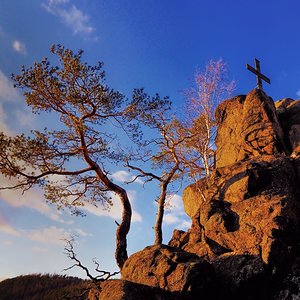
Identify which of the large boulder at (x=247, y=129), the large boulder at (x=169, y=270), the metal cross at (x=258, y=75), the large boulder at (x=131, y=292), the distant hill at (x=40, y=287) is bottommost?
the large boulder at (x=131, y=292)

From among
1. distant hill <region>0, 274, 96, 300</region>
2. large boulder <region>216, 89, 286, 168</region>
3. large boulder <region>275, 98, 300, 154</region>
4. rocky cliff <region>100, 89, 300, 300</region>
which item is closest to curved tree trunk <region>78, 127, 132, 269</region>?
rocky cliff <region>100, 89, 300, 300</region>

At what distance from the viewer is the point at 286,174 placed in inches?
535

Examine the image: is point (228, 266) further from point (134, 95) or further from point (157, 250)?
point (134, 95)

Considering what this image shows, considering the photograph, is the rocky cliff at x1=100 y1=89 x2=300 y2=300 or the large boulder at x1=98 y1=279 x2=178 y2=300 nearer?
the large boulder at x1=98 y1=279 x2=178 y2=300

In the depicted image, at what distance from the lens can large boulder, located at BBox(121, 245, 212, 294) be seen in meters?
9.17

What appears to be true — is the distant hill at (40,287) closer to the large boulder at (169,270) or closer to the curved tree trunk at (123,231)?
the curved tree trunk at (123,231)

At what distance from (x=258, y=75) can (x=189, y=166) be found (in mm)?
8415

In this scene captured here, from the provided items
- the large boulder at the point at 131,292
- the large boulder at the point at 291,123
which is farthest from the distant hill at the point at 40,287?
the large boulder at the point at 291,123

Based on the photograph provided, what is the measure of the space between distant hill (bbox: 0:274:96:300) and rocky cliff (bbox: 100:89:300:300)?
7.01m

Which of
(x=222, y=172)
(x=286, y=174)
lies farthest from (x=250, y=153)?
(x=286, y=174)

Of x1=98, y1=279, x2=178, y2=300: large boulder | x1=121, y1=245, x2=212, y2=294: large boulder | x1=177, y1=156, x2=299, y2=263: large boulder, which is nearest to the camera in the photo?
x1=98, y1=279, x2=178, y2=300: large boulder

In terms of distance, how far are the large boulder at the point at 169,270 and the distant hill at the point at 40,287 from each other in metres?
8.38

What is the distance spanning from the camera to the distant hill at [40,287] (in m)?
18.8

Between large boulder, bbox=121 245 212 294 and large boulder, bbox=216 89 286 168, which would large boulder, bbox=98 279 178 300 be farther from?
large boulder, bbox=216 89 286 168
